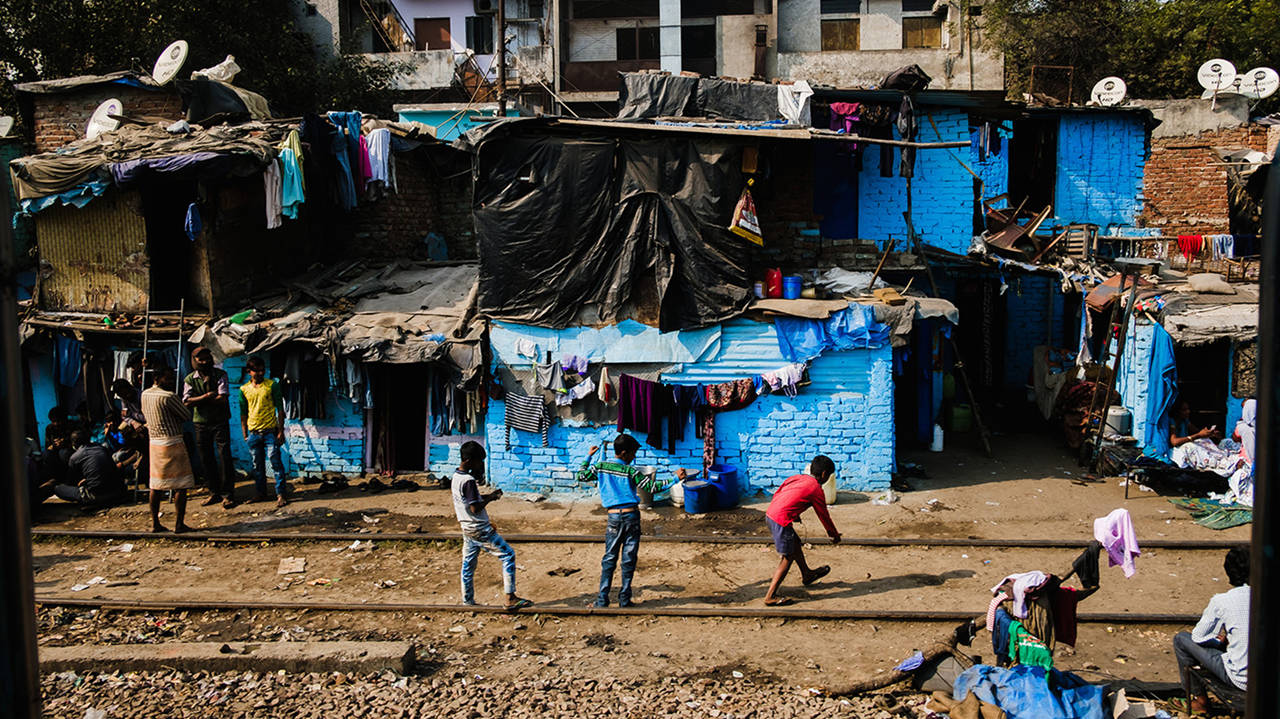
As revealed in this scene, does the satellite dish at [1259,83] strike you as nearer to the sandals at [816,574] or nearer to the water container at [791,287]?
the water container at [791,287]

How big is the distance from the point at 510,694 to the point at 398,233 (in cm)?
1191

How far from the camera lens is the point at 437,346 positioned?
42.0 ft

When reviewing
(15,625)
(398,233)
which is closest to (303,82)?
(398,233)

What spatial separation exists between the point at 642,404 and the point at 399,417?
4.20m

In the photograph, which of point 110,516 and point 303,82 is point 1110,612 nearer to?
point 110,516

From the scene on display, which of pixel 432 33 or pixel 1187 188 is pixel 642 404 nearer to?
pixel 1187 188

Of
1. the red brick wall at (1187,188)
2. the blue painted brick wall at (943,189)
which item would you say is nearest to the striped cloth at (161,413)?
the blue painted brick wall at (943,189)

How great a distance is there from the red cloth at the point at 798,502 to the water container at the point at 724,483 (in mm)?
3536

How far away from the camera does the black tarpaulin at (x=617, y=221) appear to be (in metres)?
12.4

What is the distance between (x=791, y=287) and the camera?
12828mm

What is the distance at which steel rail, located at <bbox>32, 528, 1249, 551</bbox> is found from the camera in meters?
10.4

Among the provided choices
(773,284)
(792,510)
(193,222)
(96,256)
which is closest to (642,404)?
(773,284)

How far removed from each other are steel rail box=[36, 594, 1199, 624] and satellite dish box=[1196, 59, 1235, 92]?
15997 mm

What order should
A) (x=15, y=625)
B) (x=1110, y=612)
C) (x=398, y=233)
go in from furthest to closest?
(x=398, y=233), (x=1110, y=612), (x=15, y=625)
